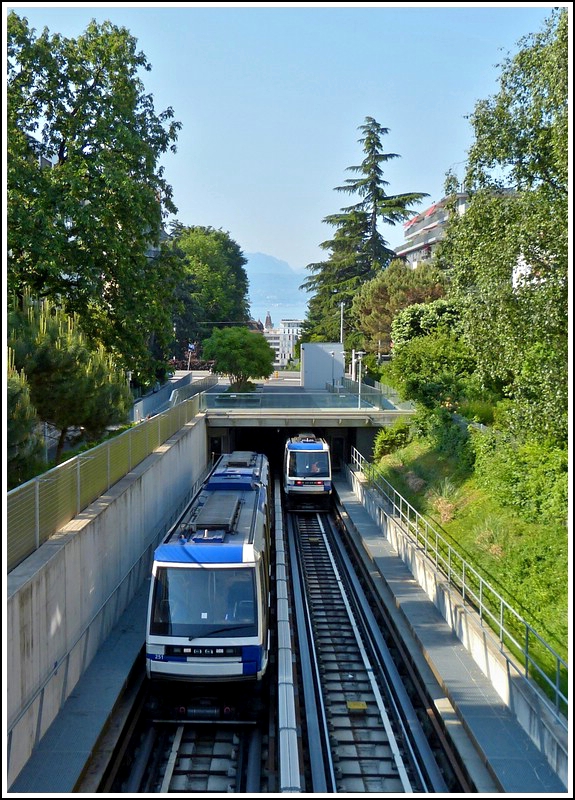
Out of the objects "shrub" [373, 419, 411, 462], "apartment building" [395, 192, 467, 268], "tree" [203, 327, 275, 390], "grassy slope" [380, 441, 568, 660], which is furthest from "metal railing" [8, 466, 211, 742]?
"apartment building" [395, 192, 467, 268]

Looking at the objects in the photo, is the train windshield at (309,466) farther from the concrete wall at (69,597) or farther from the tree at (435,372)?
the concrete wall at (69,597)

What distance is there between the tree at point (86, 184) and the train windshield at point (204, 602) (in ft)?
34.1

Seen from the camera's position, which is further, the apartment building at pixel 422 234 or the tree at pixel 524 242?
the apartment building at pixel 422 234

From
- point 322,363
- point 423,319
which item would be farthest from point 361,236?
point 423,319

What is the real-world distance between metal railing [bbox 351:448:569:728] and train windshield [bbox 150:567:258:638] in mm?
4179

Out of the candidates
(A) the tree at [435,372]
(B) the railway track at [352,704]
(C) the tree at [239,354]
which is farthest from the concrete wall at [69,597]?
(C) the tree at [239,354]

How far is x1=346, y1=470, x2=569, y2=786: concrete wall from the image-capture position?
34.2ft

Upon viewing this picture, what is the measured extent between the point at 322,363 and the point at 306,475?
2791 centimetres

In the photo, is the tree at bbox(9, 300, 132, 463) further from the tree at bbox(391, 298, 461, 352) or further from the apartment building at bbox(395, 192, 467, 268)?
the apartment building at bbox(395, 192, 467, 268)

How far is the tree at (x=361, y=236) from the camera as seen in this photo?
60438 millimetres

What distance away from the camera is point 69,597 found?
1255 cm

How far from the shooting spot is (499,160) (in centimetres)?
1819

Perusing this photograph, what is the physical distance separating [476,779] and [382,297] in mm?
44771

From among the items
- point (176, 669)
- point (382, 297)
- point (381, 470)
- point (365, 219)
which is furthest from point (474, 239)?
point (365, 219)
